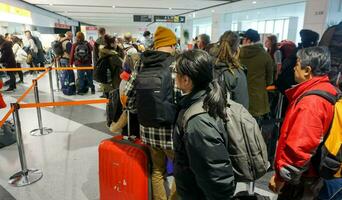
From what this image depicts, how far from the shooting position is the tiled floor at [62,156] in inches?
104

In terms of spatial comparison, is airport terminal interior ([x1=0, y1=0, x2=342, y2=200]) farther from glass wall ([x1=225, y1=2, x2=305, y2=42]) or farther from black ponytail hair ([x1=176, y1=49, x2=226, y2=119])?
glass wall ([x1=225, y1=2, x2=305, y2=42])

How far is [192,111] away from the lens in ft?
4.02

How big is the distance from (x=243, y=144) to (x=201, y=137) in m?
0.26

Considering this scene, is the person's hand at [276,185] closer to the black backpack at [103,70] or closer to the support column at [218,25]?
the black backpack at [103,70]

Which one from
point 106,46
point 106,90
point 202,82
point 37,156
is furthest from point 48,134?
point 202,82

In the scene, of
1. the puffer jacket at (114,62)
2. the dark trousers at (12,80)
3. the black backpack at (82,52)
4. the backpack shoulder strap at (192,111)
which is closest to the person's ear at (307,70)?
the backpack shoulder strap at (192,111)

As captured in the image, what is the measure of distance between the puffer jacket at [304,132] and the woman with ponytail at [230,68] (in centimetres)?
88

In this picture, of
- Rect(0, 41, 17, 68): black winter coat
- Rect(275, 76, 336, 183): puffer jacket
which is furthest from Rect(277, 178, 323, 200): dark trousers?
Rect(0, 41, 17, 68): black winter coat

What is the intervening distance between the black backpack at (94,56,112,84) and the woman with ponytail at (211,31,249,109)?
2.12m

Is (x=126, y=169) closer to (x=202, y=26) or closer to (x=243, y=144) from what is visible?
(x=243, y=144)

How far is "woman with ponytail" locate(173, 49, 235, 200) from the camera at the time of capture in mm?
1165

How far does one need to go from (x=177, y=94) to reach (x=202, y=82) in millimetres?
470

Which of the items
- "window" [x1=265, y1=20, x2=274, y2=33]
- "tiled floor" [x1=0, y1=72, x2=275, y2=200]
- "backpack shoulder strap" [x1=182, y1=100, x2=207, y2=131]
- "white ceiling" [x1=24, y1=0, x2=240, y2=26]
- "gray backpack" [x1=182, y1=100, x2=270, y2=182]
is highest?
"white ceiling" [x1=24, y1=0, x2=240, y2=26]

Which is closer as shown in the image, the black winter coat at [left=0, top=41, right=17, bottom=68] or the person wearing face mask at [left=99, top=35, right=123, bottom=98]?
the person wearing face mask at [left=99, top=35, right=123, bottom=98]
